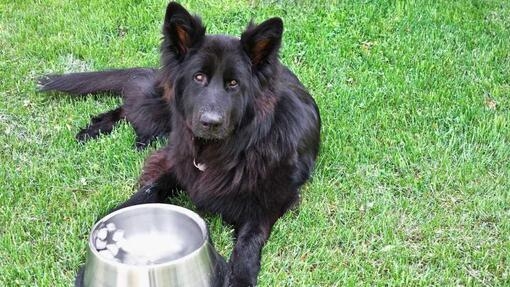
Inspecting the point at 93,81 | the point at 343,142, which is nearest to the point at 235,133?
the point at 343,142

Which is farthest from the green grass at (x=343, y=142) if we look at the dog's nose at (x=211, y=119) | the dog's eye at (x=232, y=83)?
the dog's eye at (x=232, y=83)

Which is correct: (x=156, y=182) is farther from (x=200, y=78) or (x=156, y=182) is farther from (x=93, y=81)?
(x=93, y=81)

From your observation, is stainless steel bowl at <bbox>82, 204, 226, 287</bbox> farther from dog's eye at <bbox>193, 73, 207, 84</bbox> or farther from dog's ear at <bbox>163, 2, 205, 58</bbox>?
dog's ear at <bbox>163, 2, 205, 58</bbox>

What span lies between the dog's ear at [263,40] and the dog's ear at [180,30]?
0.24 metres

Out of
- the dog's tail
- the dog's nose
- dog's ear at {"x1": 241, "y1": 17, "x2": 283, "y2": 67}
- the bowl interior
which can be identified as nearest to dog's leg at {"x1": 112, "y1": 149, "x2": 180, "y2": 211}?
the bowl interior

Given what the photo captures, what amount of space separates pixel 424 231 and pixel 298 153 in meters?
0.82

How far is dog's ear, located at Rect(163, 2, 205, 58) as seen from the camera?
299 cm

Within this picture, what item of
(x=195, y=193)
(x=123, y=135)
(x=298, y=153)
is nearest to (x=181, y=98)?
(x=195, y=193)

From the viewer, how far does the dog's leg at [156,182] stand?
3.40m

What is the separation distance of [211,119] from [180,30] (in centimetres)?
49

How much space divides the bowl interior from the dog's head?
17.8 inches

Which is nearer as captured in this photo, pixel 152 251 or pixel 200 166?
pixel 152 251

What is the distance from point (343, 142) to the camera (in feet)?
13.5

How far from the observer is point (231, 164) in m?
3.29
